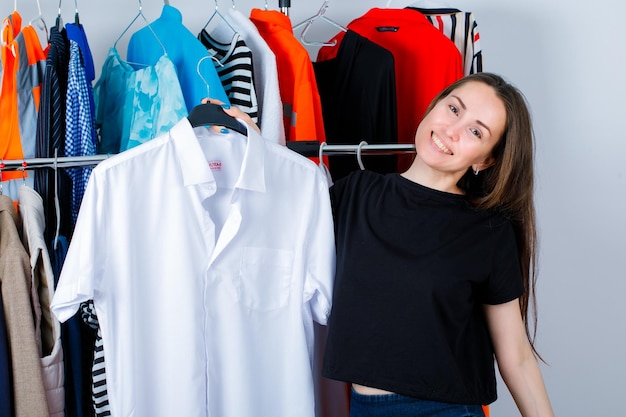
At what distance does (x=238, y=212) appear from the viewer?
1355mm

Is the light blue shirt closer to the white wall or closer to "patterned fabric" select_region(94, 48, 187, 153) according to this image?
"patterned fabric" select_region(94, 48, 187, 153)

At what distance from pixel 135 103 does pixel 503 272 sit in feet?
3.05

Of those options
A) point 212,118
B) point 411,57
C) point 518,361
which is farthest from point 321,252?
point 411,57

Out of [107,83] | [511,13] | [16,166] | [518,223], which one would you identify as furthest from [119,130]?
[511,13]

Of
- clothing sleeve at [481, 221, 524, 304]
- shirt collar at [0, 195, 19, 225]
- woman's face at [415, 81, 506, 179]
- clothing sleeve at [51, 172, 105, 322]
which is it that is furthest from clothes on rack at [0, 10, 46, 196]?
clothing sleeve at [481, 221, 524, 304]

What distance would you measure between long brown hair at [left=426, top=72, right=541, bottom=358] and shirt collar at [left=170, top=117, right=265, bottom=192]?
468mm

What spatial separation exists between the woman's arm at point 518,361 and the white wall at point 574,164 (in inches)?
42.4

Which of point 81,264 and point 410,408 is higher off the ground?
point 81,264

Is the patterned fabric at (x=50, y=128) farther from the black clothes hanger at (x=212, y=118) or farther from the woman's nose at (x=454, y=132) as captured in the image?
the woman's nose at (x=454, y=132)

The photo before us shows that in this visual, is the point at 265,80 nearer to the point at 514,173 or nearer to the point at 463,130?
the point at 463,130

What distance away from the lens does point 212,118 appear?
1357 millimetres

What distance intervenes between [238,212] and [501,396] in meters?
1.62

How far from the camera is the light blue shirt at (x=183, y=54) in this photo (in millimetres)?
1603

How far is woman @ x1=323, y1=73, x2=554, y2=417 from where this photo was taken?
1.36 meters
